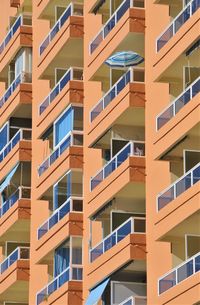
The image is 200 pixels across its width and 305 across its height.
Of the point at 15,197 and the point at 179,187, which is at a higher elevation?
the point at 15,197

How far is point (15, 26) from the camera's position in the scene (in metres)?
70.6

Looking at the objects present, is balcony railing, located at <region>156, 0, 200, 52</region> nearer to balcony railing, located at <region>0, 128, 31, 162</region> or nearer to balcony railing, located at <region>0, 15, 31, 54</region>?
balcony railing, located at <region>0, 128, 31, 162</region>

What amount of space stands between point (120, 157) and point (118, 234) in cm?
294

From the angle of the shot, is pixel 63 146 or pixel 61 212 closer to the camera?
pixel 61 212

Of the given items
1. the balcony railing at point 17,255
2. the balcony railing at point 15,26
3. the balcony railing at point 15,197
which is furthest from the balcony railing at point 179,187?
the balcony railing at point 15,26

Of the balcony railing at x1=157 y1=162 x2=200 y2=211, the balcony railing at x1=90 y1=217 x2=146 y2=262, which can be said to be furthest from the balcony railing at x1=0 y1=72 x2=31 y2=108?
the balcony railing at x1=157 y1=162 x2=200 y2=211

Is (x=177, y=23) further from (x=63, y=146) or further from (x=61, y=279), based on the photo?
(x=61, y=279)

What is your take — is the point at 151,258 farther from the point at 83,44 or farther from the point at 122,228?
the point at 83,44

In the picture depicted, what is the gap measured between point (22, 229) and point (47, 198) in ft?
10.3

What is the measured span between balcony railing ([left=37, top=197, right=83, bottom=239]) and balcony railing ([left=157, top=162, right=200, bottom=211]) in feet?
25.7

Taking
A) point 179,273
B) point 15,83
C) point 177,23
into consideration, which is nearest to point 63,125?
point 15,83

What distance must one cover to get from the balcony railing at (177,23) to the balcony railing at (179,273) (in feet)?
27.2

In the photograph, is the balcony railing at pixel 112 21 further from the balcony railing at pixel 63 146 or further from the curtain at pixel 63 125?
the balcony railing at pixel 63 146

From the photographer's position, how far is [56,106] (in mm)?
62656
